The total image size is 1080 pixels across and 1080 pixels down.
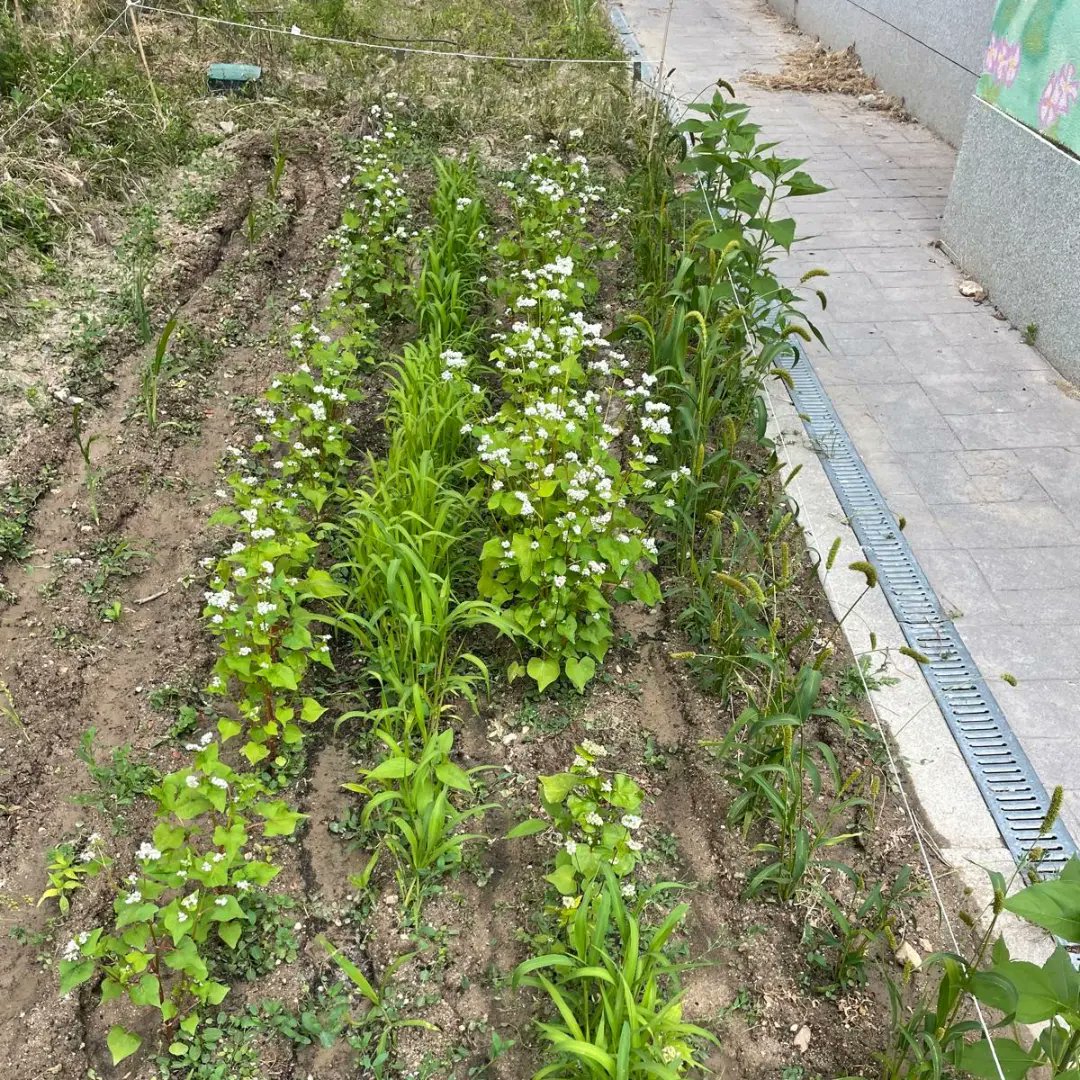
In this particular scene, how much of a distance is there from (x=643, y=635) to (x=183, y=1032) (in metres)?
1.79

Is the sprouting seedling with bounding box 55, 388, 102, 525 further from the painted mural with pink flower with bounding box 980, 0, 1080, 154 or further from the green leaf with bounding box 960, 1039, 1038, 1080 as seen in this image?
the painted mural with pink flower with bounding box 980, 0, 1080, 154

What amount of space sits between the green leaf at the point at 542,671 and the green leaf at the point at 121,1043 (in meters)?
1.37

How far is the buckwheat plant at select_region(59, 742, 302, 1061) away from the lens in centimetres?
202

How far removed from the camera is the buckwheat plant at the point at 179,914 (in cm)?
202

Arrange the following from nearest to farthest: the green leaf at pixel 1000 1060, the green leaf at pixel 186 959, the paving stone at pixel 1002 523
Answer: the green leaf at pixel 1000 1060
the green leaf at pixel 186 959
the paving stone at pixel 1002 523

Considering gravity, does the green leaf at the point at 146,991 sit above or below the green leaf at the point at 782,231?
below

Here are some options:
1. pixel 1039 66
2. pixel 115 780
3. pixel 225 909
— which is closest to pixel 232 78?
pixel 1039 66

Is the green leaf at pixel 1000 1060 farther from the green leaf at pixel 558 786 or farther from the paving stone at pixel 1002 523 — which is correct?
the paving stone at pixel 1002 523

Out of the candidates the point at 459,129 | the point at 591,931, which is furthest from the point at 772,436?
the point at 459,129

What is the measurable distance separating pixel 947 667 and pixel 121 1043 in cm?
259

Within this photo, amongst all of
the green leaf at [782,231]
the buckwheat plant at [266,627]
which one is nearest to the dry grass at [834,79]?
the green leaf at [782,231]

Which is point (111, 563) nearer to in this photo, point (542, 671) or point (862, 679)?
point (542, 671)

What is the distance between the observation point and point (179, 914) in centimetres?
207

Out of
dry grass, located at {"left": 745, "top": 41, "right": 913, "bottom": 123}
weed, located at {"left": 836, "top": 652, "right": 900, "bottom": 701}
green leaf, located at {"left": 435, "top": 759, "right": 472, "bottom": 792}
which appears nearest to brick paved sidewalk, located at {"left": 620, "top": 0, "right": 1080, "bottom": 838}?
weed, located at {"left": 836, "top": 652, "right": 900, "bottom": 701}
